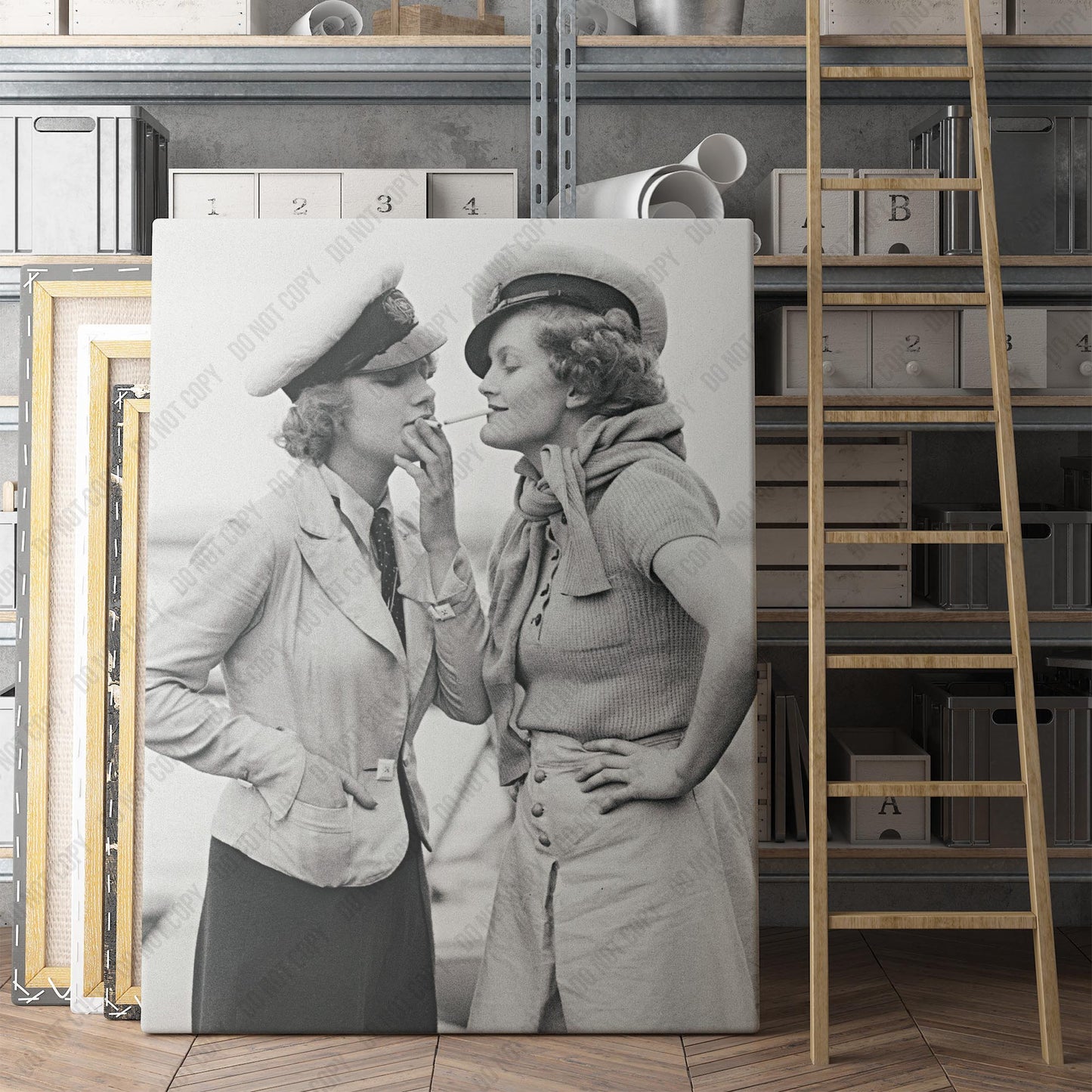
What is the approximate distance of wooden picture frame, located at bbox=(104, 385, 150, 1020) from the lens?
2.36m

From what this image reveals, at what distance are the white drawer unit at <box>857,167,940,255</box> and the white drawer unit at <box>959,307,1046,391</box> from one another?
21cm

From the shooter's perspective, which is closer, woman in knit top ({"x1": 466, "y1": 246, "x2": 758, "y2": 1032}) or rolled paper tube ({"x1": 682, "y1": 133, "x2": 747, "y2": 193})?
woman in knit top ({"x1": 466, "y1": 246, "x2": 758, "y2": 1032})

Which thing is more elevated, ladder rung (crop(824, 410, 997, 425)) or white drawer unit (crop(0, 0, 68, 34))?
white drawer unit (crop(0, 0, 68, 34))

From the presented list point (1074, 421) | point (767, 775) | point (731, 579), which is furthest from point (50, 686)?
point (1074, 421)

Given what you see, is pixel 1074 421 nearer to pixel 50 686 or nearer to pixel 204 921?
pixel 204 921

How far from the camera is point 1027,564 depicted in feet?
8.73

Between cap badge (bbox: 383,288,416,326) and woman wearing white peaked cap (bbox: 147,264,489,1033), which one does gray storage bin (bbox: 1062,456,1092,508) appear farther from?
cap badge (bbox: 383,288,416,326)

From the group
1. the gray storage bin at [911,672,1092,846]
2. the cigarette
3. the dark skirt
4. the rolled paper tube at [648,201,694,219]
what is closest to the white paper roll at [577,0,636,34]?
the rolled paper tube at [648,201,694,219]

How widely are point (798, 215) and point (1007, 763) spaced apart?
1.43 metres

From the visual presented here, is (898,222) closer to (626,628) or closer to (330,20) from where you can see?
(626,628)

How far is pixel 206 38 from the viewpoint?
2541 millimetres

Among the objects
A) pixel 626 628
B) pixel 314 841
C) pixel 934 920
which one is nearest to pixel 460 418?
pixel 626 628

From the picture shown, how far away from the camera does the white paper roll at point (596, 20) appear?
8.50ft

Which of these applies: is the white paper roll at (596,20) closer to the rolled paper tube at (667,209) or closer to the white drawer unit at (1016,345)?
the rolled paper tube at (667,209)
